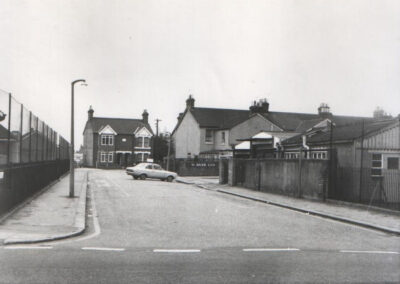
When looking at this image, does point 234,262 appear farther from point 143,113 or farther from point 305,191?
point 143,113

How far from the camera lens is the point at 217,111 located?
64062 millimetres

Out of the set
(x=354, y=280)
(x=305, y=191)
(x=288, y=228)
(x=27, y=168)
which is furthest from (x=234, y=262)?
(x=305, y=191)

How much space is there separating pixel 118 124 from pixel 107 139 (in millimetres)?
4295

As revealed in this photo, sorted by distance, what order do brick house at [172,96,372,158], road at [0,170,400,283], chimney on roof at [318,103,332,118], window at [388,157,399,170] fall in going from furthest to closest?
1. brick house at [172,96,372,158]
2. chimney on roof at [318,103,332,118]
3. window at [388,157,399,170]
4. road at [0,170,400,283]

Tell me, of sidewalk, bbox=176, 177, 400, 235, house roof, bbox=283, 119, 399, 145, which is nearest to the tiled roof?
house roof, bbox=283, 119, 399, 145

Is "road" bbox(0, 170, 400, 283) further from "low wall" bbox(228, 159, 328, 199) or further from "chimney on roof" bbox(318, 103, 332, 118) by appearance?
"chimney on roof" bbox(318, 103, 332, 118)

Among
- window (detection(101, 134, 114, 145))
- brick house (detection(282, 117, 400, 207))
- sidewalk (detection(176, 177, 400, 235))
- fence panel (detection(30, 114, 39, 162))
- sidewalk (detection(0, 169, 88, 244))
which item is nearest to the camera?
sidewalk (detection(0, 169, 88, 244))

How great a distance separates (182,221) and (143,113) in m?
77.7

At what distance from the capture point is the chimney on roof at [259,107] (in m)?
59.9

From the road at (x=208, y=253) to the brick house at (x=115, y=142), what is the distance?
68.9 metres

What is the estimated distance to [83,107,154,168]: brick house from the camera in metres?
81.8

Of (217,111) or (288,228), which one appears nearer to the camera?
(288,228)

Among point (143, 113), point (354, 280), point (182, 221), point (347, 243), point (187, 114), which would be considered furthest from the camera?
point (143, 113)

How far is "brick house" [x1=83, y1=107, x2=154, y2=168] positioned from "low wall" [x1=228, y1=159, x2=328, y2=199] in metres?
52.6
